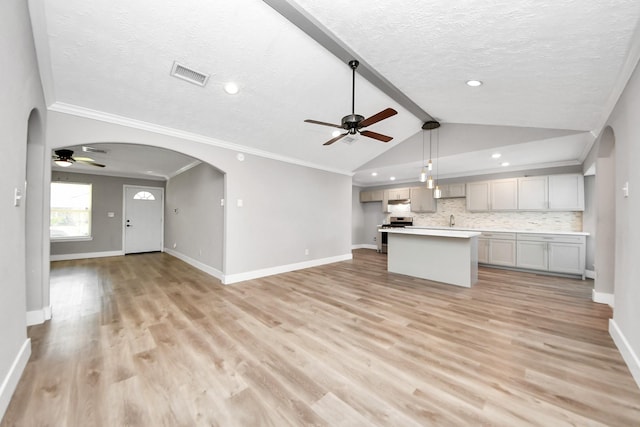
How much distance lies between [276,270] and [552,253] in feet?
19.2

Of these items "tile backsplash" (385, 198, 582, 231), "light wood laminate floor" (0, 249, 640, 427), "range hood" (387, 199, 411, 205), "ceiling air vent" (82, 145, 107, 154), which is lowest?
"light wood laminate floor" (0, 249, 640, 427)

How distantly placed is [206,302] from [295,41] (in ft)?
11.5

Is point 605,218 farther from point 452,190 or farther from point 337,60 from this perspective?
point 337,60

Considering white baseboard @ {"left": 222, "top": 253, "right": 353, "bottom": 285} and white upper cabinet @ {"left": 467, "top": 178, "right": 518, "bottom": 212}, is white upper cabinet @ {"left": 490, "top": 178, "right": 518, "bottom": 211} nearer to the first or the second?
white upper cabinet @ {"left": 467, "top": 178, "right": 518, "bottom": 212}

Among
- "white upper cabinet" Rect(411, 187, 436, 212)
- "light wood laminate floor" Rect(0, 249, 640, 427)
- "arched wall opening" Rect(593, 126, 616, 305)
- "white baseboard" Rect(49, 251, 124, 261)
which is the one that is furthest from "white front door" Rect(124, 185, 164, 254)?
"arched wall opening" Rect(593, 126, 616, 305)

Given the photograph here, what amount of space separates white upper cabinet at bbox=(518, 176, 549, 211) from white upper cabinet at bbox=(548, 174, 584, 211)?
0.27ft

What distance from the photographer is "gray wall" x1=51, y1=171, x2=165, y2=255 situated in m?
6.66

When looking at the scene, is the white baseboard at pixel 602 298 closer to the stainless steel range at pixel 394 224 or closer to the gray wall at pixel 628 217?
the gray wall at pixel 628 217

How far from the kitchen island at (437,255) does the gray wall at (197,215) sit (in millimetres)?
3611

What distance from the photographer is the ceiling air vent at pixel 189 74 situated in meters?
2.71

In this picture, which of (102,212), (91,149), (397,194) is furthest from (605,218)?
(102,212)

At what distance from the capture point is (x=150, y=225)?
782cm

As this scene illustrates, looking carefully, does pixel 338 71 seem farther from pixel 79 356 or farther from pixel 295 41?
pixel 79 356

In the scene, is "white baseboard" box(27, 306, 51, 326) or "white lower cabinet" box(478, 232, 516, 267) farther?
"white lower cabinet" box(478, 232, 516, 267)
